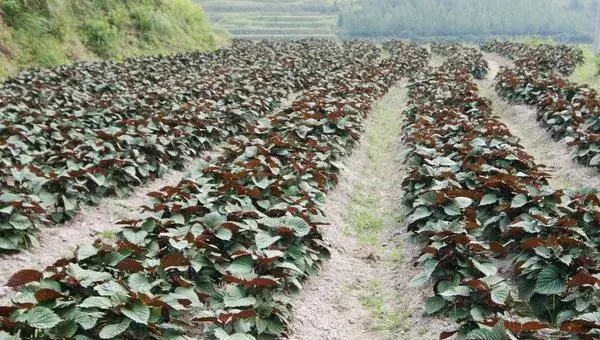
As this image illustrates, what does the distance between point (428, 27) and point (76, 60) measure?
224ft

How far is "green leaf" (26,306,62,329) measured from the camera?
3.85m

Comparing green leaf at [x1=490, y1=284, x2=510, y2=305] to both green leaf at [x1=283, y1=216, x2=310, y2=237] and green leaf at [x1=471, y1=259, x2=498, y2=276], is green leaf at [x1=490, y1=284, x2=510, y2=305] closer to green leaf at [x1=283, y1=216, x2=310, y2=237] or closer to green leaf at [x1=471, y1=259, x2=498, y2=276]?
green leaf at [x1=471, y1=259, x2=498, y2=276]

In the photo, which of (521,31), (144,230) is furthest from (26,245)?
(521,31)

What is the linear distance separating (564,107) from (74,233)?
11.2 metres

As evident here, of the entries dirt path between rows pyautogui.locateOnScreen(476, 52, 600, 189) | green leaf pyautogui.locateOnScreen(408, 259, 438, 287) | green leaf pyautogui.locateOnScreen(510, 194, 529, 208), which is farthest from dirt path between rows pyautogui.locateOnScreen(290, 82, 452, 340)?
dirt path between rows pyautogui.locateOnScreen(476, 52, 600, 189)

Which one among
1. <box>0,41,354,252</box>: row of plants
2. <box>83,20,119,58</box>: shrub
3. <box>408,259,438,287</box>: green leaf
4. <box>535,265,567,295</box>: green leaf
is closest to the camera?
<box>535,265,567,295</box>: green leaf

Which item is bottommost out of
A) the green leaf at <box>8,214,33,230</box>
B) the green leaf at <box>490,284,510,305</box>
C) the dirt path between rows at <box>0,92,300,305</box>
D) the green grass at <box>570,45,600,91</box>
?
the green grass at <box>570,45,600,91</box>

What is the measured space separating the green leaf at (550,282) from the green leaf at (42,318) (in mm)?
4231

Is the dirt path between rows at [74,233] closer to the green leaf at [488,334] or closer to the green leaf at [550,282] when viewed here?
the green leaf at [488,334]

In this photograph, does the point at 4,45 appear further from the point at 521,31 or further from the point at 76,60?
the point at 521,31

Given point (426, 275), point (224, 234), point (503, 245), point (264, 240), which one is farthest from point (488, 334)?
point (224, 234)

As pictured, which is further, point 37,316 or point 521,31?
point 521,31

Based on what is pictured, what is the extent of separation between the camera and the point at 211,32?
3409 cm

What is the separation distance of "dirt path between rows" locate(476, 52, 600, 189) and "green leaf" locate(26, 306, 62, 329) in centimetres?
711
